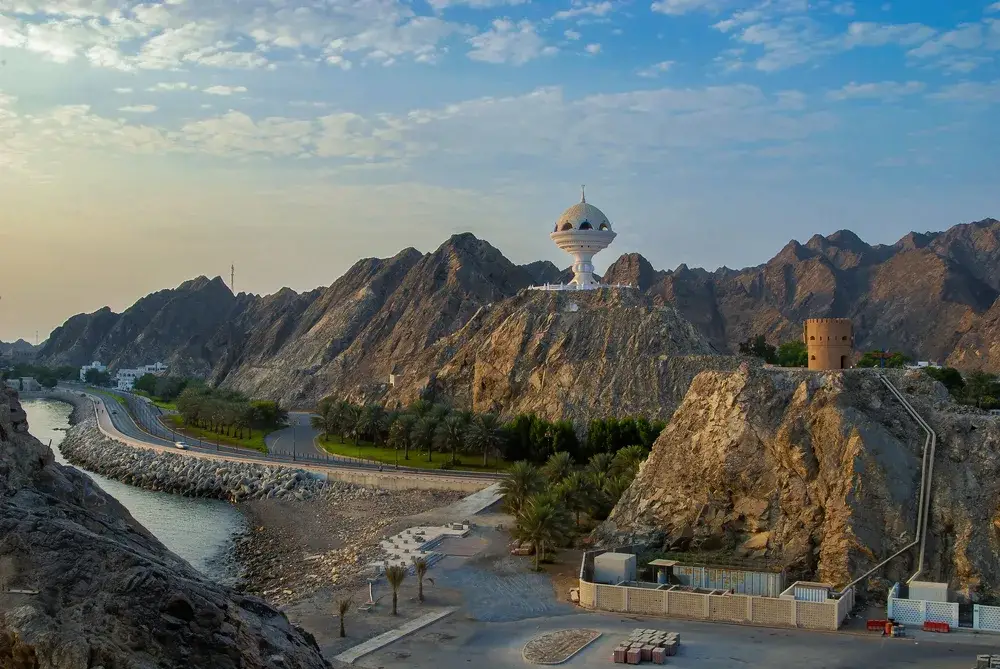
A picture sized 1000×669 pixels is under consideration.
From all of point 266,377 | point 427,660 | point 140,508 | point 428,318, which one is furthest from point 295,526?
point 266,377

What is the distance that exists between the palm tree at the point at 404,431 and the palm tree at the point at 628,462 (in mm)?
25194

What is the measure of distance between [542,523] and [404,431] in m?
36.2

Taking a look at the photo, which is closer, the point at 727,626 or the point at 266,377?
the point at 727,626

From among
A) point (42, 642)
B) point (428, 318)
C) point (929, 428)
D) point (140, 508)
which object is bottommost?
point (140, 508)

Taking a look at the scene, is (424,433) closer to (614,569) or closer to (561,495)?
(561,495)

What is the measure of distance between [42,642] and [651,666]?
19494 millimetres

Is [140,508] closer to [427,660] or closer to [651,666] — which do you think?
[427,660]

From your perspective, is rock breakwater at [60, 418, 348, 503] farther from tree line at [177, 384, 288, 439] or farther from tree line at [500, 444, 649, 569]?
tree line at [500, 444, 649, 569]

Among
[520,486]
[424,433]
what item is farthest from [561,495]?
[424,433]

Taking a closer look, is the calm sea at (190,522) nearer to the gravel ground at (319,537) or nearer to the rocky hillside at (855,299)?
the gravel ground at (319,537)

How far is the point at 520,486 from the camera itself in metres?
47.4

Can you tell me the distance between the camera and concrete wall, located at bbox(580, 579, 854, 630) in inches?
1289

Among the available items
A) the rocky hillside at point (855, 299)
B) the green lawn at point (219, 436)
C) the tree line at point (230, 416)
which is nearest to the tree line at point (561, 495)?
the green lawn at point (219, 436)

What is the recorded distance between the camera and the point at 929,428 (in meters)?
39.1
